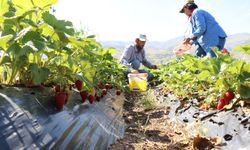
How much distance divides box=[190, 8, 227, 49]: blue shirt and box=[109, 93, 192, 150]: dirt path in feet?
7.47

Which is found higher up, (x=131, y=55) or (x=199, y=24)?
(x=199, y=24)

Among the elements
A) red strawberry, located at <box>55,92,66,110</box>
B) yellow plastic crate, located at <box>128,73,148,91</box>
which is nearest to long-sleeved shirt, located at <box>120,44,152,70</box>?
yellow plastic crate, located at <box>128,73,148,91</box>

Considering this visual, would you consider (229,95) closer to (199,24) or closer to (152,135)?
(152,135)

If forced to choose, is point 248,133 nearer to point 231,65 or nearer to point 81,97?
point 231,65

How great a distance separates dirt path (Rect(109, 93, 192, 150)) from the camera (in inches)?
119

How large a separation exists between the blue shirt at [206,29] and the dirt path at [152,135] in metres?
2.28

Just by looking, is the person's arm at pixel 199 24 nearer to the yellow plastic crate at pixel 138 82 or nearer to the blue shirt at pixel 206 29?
the blue shirt at pixel 206 29

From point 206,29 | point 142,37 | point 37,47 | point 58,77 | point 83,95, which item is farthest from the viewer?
point 142,37

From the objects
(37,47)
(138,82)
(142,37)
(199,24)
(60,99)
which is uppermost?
(37,47)

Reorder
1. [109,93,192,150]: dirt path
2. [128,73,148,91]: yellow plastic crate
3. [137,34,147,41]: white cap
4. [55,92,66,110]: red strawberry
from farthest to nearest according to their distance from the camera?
[137,34,147,41]: white cap, [128,73,148,91]: yellow plastic crate, [109,93,192,150]: dirt path, [55,92,66,110]: red strawberry

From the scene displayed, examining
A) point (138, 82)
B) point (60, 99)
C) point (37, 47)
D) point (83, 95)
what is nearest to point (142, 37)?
point (138, 82)

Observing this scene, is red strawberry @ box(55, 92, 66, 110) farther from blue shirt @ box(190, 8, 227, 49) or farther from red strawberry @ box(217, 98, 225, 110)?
blue shirt @ box(190, 8, 227, 49)

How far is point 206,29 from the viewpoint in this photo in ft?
23.0

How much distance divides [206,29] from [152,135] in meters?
3.95
